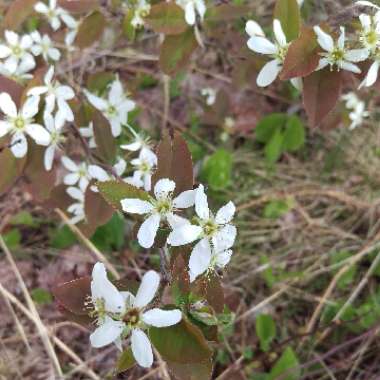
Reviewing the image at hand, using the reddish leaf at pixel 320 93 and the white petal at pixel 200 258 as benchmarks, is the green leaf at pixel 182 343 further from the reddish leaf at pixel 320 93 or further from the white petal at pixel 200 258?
the reddish leaf at pixel 320 93

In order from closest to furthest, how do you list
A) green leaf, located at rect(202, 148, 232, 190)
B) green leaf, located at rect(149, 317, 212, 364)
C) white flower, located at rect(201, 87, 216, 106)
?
green leaf, located at rect(149, 317, 212, 364)
green leaf, located at rect(202, 148, 232, 190)
white flower, located at rect(201, 87, 216, 106)

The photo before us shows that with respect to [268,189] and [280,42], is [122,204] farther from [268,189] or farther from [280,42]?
[268,189]

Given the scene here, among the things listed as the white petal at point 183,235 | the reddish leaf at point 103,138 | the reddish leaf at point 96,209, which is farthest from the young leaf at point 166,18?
the white petal at point 183,235

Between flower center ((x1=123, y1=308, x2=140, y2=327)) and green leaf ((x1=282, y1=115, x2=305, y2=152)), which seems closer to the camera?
flower center ((x1=123, y1=308, x2=140, y2=327))

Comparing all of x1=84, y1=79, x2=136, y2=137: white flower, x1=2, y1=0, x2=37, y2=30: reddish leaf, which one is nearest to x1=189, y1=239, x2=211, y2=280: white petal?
x1=84, y1=79, x2=136, y2=137: white flower

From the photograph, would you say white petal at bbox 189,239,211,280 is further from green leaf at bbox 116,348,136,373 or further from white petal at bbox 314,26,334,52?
white petal at bbox 314,26,334,52

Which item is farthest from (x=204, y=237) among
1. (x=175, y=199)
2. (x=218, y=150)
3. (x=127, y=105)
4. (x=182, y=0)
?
(x=218, y=150)
